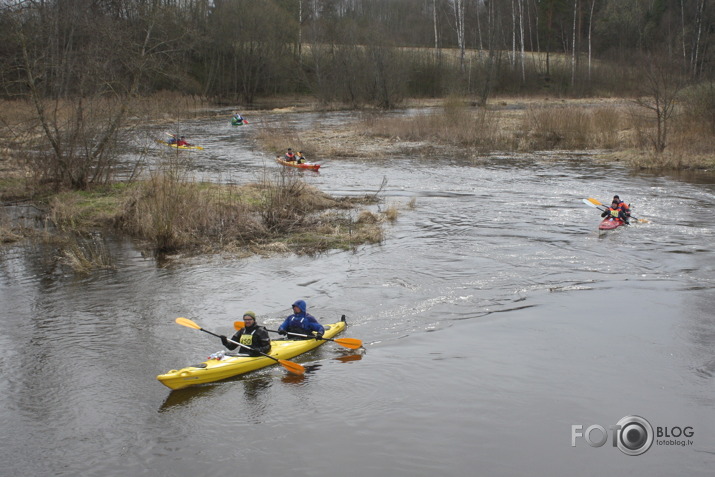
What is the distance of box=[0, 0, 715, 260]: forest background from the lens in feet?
58.7

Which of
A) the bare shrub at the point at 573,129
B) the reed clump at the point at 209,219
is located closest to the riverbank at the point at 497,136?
the bare shrub at the point at 573,129

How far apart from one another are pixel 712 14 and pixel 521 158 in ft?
77.5

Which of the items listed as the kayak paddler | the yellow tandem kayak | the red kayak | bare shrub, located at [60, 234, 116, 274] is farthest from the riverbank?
the kayak paddler

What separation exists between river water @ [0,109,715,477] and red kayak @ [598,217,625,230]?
0.24m

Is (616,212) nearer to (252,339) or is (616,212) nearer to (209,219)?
(209,219)

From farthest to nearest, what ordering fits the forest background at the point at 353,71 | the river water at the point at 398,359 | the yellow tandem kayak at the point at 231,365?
the forest background at the point at 353,71, the yellow tandem kayak at the point at 231,365, the river water at the point at 398,359

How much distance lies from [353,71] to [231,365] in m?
42.3

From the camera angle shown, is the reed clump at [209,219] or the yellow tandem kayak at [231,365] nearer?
the yellow tandem kayak at [231,365]

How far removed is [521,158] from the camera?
2756cm

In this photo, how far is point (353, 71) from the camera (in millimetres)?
48781

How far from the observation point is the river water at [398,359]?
23.9ft

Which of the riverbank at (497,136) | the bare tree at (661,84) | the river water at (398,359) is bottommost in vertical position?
the river water at (398,359)

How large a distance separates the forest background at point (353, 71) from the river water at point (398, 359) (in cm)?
352

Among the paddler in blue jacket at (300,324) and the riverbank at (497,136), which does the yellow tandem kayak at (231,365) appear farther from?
the riverbank at (497,136)
